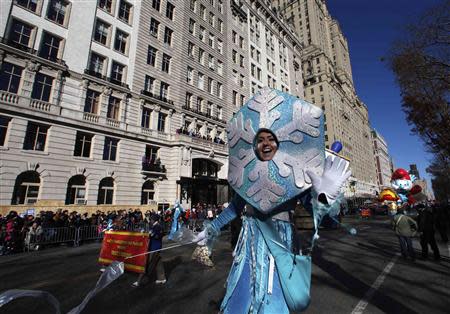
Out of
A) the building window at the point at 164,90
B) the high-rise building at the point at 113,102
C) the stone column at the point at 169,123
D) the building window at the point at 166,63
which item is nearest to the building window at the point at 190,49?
the high-rise building at the point at 113,102

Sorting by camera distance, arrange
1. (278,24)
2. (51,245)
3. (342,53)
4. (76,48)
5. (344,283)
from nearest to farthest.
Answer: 1. (344,283)
2. (51,245)
3. (76,48)
4. (278,24)
5. (342,53)

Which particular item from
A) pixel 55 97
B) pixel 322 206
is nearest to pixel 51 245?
pixel 55 97

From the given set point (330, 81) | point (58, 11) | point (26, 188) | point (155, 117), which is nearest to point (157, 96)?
point (155, 117)

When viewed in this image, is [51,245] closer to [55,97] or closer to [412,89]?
[55,97]

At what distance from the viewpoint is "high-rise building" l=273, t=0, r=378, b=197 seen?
225ft

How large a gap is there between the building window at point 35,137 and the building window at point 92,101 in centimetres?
333

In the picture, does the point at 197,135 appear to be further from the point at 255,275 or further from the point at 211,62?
the point at 255,275

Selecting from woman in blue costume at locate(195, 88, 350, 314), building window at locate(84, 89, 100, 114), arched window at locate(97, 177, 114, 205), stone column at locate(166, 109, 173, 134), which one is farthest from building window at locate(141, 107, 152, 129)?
woman in blue costume at locate(195, 88, 350, 314)

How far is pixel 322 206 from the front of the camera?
2.36 metres

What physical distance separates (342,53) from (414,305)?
107 m

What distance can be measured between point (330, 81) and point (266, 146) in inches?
3052

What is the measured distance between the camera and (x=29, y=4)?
16.4 m

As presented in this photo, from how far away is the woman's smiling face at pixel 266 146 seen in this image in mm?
2574

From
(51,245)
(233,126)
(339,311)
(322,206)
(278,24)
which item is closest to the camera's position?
(322,206)
